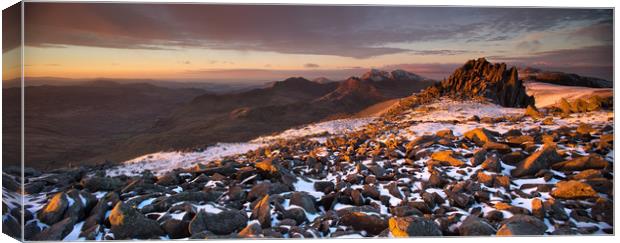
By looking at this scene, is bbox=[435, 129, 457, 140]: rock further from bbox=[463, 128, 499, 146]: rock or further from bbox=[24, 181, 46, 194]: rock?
bbox=[24, 181, 46, 194]: rock

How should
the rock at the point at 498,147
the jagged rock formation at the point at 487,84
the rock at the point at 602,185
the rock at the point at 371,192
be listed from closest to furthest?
1. the rock at the point at 602,185
2. the rock at the point at 371,192
3. the rock at the point at 498,147
4. the jagged rock formation at the point at 487,84

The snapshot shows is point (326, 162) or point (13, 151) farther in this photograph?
point (326, 162)

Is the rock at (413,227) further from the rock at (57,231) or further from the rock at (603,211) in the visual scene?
the rock at (57,231)

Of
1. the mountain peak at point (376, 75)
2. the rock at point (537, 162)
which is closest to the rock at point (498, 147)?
the rock at point (537, 162)

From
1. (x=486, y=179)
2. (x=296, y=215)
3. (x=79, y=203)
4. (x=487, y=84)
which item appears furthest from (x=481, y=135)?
(x=79, y=203)

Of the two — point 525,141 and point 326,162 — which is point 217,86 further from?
point 525,141

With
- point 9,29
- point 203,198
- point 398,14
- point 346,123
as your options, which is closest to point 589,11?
point 398,14

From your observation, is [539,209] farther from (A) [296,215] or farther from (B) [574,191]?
(A) [296,215]

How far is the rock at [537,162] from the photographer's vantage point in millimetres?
6477

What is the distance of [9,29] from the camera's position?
624 cm

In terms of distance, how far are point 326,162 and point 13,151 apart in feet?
14.0

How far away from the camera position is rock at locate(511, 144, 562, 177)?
6477 mm

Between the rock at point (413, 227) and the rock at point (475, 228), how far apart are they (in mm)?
312

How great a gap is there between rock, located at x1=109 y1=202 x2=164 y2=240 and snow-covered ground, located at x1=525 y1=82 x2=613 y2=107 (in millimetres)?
5930
